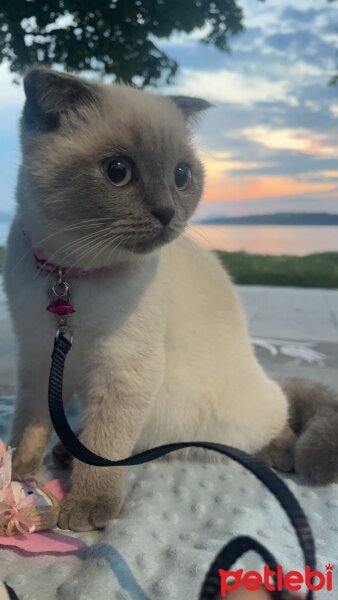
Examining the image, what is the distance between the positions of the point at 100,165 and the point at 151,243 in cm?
10

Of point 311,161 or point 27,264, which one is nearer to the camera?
point 27,264

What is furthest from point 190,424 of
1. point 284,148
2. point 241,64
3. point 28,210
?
point 241,64

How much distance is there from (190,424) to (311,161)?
74 cm

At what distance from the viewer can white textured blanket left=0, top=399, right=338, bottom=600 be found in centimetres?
57

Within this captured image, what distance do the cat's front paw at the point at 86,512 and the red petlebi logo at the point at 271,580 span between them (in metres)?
0.23

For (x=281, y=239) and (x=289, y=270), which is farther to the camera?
(x=289, y=270)

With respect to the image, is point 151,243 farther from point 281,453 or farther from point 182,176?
point 281,453

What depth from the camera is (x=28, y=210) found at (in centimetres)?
71

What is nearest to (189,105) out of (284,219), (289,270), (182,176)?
(182,176)

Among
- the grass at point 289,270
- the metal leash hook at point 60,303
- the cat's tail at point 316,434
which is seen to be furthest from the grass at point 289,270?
the metal leash hook at point 60,303

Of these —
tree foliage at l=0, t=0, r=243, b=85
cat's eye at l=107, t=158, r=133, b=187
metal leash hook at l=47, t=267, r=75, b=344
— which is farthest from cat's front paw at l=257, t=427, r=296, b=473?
tree foliage at l=0, t=0, r=243, b=85

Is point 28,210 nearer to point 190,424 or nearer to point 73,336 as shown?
point 73,336

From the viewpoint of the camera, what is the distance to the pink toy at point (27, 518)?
0.65 meters

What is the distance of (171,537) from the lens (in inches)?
26.6
